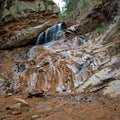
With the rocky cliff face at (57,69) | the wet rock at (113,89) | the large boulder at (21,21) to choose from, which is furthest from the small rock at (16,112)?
the large boulder at (21,21)

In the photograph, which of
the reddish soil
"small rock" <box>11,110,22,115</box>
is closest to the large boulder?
the reddish soil

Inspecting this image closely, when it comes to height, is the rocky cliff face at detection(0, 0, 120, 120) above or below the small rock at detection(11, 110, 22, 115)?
above

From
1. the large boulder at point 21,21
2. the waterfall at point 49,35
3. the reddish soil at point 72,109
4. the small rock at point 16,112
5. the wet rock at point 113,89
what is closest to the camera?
the reddish soil at point 72,109

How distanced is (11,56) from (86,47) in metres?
5.24

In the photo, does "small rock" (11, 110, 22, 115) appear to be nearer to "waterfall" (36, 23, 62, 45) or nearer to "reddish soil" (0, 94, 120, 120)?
"reddish soil" (0, 94, 120, 120)

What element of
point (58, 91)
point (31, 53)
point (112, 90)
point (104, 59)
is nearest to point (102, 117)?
point (112, 90)

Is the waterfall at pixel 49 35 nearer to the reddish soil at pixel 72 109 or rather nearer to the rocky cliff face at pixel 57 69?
the rocky cliff face at pixel 57 69

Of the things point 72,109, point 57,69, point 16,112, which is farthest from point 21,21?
point 72,109

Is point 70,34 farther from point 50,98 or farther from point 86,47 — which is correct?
point 50,98

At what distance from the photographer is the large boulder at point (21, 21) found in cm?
1614

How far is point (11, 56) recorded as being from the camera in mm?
15062

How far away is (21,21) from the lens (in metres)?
→ 16.5

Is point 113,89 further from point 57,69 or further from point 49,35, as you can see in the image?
point 49,35

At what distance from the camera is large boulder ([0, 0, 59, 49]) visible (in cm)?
1614
